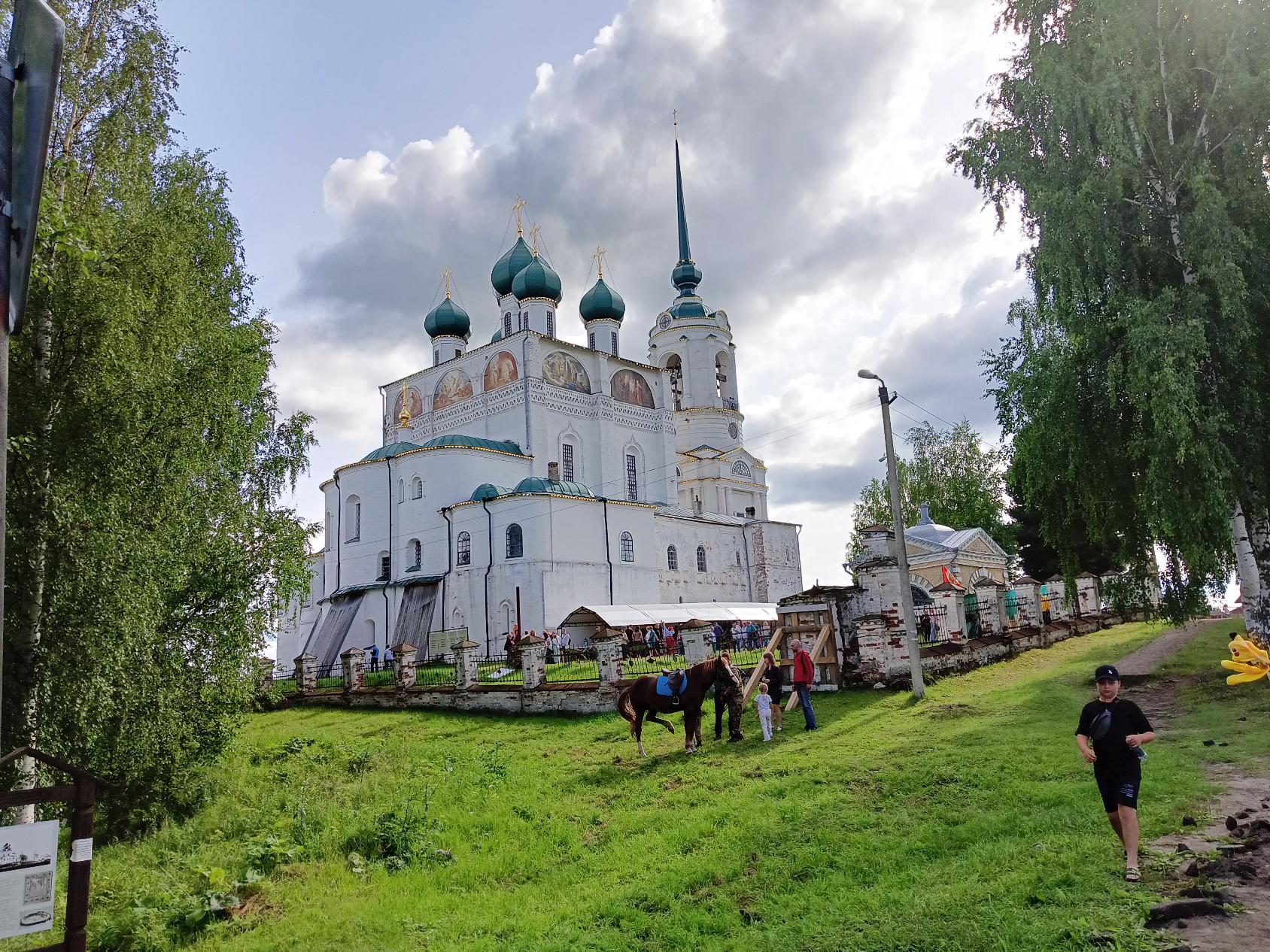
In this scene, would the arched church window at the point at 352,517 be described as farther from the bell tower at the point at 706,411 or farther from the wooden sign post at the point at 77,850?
the wooden sign post at the point at 77,850

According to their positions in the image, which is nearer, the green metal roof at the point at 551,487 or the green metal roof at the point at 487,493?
the green metal roof at the point at 551,487

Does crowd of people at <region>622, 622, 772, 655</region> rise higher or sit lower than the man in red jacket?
higher

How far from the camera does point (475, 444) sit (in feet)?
117

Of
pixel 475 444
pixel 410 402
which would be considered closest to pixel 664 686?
pixel 475 444

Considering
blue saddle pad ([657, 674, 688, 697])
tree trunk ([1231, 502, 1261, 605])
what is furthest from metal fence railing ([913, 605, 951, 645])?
blue saddle pad ([657, 674, 688, 697])

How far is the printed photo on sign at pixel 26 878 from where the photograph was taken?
543 cm

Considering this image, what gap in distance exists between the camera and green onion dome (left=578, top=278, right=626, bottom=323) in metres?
43.4

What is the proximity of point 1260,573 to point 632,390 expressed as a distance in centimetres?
3225

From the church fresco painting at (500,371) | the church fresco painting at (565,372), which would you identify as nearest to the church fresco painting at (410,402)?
the church fresco painting at (500,371)

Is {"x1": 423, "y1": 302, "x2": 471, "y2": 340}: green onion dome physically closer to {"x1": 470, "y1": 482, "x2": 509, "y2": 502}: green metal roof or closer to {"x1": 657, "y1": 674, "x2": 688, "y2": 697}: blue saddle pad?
{"x1": 470, "y1": 482, "x2": 509, "y2": 502}: green metal roof

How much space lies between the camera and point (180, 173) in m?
12.7

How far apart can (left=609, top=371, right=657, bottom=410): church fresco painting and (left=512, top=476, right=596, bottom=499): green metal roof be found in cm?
917

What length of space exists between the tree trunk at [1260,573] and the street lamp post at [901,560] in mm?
4751

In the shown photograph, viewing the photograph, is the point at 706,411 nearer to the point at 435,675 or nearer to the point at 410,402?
the point at 410,402
